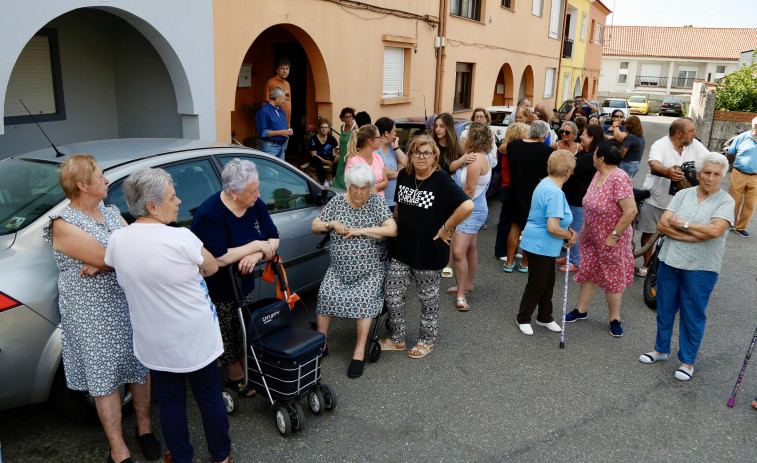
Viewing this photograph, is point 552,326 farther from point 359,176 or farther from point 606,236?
point 359,176

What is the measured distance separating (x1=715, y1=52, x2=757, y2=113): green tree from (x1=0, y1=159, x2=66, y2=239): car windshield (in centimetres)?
1849

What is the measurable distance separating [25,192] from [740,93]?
18.8m

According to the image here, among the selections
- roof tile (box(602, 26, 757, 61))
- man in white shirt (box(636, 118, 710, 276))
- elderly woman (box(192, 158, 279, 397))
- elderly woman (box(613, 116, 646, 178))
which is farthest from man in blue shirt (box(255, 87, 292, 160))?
roof tile (box(602, 26, 757, 61))

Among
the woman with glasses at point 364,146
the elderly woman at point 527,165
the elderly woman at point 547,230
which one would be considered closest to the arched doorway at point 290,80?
the elderly woman at point 527,165

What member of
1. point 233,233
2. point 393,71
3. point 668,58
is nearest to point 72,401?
point 233,233

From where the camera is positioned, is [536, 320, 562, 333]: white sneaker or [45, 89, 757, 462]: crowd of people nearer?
[45, 89, 757, 462]: crowd of people

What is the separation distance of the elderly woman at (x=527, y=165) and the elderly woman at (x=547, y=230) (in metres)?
1.21

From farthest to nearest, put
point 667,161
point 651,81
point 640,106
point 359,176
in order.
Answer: point 651,81 → point 640,106 → point 667,161 → point 359,176

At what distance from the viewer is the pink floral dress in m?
4.89

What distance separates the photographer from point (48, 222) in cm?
314

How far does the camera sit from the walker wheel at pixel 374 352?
444cm

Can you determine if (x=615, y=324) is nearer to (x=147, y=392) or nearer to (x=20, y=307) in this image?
(x=147, y=392)

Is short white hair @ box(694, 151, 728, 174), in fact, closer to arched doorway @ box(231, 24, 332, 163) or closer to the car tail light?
the car tail light

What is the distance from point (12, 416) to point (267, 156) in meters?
2.59
